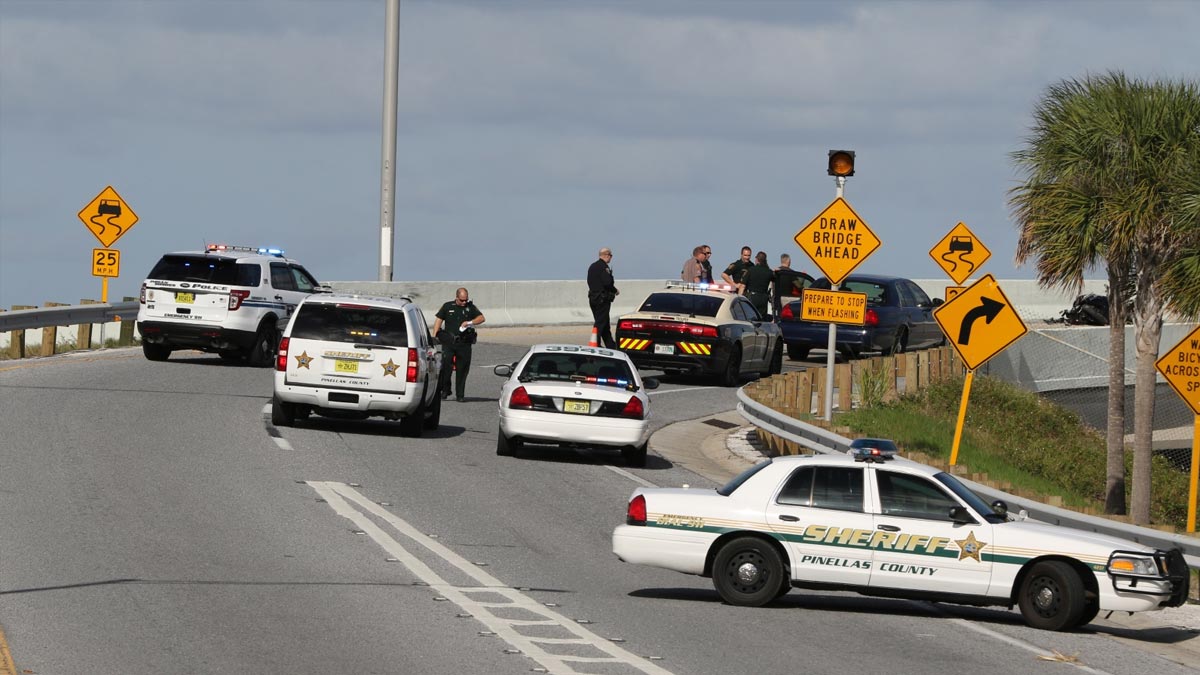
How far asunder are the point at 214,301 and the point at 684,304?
7737mm

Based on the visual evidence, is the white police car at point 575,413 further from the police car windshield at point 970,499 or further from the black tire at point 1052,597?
the black tire at point 1052,597

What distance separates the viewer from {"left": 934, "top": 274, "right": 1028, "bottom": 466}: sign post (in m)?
21.8

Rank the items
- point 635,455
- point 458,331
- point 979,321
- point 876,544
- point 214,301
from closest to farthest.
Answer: point 876,544, point 635,455, point 979,321, point 458,331, point 214,301

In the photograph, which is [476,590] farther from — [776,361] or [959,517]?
[776,361]

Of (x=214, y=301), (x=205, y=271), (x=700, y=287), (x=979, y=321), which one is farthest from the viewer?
(x=700, y=287)

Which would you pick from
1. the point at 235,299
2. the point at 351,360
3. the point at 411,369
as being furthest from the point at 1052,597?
the point at 235,299

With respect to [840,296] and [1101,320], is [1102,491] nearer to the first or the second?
[840,296]

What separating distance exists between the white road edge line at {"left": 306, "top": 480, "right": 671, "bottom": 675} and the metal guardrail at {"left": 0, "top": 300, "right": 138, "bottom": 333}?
13597 millimetres

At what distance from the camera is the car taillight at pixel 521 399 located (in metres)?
21.1

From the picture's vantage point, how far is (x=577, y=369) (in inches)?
862

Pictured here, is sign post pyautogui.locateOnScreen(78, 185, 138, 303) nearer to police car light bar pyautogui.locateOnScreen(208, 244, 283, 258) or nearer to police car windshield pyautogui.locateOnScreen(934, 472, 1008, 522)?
police car light bar pyautogui.locateOnScreen(208, 244, 283, 258)

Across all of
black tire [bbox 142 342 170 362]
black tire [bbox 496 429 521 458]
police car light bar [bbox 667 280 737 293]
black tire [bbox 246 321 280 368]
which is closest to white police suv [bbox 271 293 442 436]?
black tire [bbox 496 429 521 458]

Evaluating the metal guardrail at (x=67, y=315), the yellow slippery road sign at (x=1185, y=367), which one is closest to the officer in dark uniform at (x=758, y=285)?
the metal guardrail at (x=67, y=315)

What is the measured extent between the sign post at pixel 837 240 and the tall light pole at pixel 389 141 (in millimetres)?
18231
